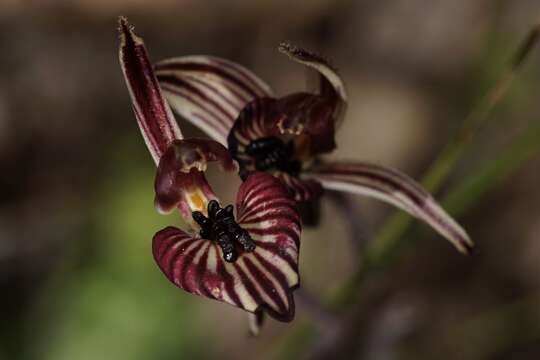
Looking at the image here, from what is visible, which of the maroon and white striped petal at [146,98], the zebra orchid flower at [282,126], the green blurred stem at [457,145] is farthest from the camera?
the green blurred stem at [457,145]

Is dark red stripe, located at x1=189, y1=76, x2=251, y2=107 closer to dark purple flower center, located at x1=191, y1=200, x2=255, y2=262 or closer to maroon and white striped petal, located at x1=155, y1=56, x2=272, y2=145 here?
maroon and white striped petal, located at x1=155, y1=56, x2=272, y2=145

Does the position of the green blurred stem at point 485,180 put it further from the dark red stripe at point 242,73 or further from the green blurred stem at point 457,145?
the dark red stripe at point 242,73

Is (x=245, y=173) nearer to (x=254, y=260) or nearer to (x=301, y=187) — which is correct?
(x=301, y=187)

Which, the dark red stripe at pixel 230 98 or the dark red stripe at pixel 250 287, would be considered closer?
the dark red stripe at pixel 250 287

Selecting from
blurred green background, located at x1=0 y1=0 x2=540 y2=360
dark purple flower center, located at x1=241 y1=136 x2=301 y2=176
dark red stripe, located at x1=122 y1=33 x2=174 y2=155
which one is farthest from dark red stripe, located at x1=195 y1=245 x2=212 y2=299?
blurred green background, located at x1=0 y1=0 x2=540 y2=360

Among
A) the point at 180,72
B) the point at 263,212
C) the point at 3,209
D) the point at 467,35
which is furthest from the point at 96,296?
the point at 467,35

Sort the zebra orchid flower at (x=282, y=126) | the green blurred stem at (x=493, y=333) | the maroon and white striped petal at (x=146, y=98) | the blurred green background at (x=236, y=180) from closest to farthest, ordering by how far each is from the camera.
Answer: the maroon and white striped petal at (x=146, y=98), the zebra orchid flower at (x=282, y=126), the blurred green background at (x=236, y=180), the green blurred stem at (x=493, y=333)

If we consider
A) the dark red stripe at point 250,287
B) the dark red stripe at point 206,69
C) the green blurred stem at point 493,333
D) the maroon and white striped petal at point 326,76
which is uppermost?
the maroon and white striped petal at point 326,76

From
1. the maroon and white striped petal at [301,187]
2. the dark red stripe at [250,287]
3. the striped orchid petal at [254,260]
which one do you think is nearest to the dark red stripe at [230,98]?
the maroon and white striped petal at [301,187]
